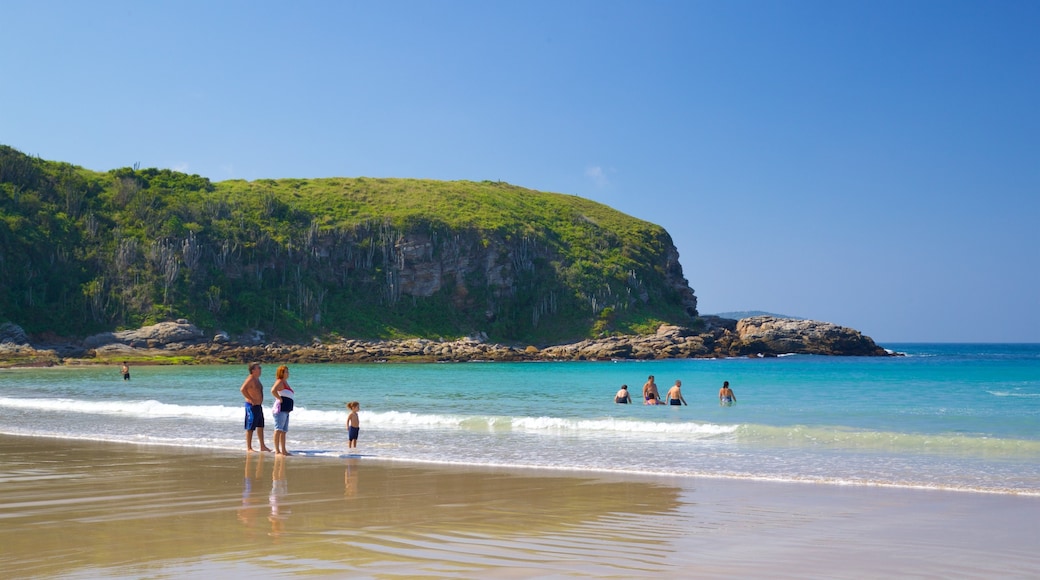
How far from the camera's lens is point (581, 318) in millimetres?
106750

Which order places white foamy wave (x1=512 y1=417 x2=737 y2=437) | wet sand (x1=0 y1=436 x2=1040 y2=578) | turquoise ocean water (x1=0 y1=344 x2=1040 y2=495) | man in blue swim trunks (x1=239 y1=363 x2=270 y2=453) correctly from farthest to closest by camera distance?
1. white foamy wave (x1=512 y1=417 x2=737 y2=437)
2. man in blue swim trunks (x1=239 y1=363 x2=270 y2=453)
3. turquoise ocean water (x1=0 y1=344 x2=1040 y2=495)
4. wet sand (x1=0 y1=436 x2=1040 y2=578)

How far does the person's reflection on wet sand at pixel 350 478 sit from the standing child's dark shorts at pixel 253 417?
244 cm

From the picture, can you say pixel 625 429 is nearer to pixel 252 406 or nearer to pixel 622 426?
pixel 622 426

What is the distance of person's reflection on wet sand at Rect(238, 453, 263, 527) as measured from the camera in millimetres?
8859

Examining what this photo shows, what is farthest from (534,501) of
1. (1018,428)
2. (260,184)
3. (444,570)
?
(260,184)

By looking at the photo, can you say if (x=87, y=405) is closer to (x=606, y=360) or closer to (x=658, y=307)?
(x=606, y=360)

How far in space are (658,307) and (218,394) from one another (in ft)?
286

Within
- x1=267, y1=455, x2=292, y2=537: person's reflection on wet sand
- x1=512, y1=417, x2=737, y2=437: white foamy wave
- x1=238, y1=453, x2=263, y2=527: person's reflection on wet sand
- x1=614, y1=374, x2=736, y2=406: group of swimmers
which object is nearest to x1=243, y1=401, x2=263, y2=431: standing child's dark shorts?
x1=238, y1=453, x2=263, y2=527: person's reflection on wet sand

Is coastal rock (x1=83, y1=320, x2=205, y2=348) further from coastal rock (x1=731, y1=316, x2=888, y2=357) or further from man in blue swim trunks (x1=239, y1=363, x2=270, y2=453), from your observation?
man in blue swim trunks (x1=239, y1=363, x2=270, y2=453)

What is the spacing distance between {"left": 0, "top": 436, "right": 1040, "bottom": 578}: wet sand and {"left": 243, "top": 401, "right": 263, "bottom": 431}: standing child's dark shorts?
3.04m

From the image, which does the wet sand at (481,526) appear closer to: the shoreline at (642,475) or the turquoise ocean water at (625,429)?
the shoreline at (642,475)

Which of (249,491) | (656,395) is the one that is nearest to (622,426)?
(656,395)

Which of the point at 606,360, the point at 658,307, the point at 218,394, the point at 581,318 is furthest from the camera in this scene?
the point at 658,307

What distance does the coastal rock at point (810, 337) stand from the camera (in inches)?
4245
